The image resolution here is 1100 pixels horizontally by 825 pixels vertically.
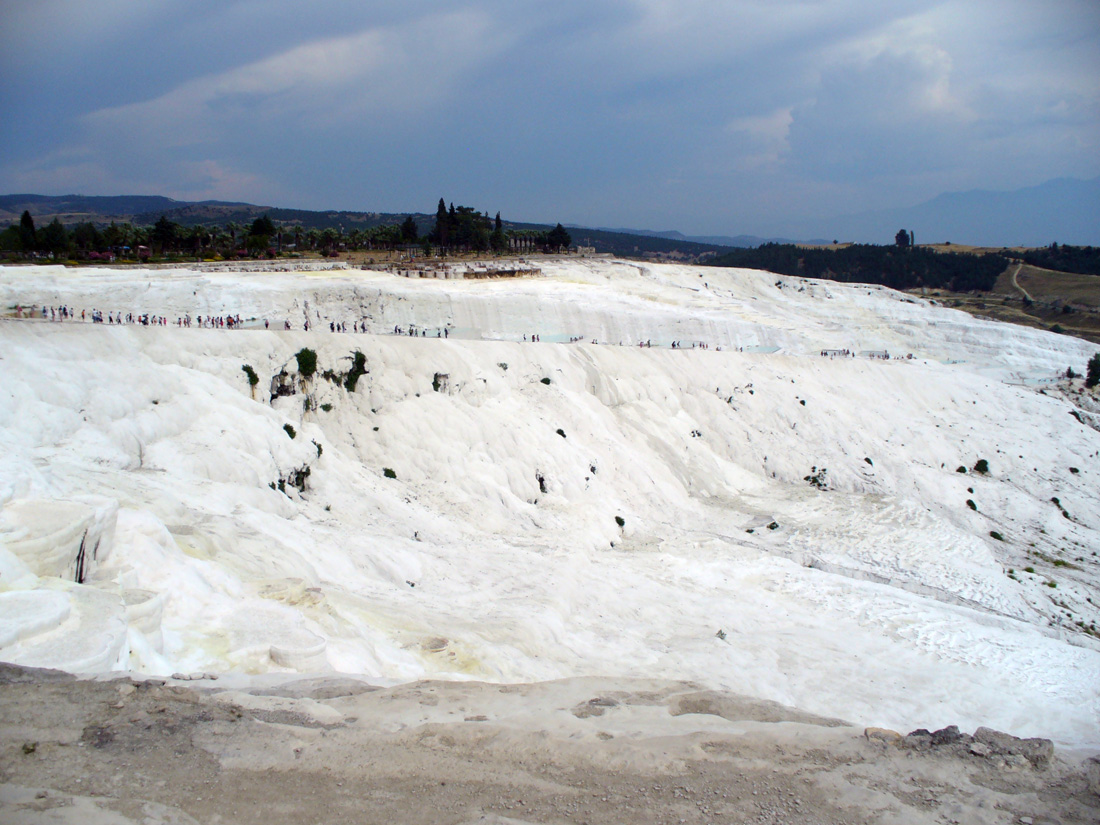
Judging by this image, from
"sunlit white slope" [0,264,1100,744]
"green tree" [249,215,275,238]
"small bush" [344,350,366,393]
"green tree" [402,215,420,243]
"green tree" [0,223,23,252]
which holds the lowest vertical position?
"sunlit white slope" [0,264,1100,744]

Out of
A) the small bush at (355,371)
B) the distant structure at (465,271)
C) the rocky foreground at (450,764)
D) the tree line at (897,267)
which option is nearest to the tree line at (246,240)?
the distant structure at (465,271)

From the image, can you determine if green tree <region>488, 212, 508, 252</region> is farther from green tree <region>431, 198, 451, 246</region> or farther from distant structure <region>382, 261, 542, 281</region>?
distant structure <region>382, 261, 542, 281</region>

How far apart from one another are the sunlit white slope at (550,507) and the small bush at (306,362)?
293 millimetres

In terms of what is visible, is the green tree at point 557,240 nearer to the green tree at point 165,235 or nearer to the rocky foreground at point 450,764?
the green tree at point 165,235

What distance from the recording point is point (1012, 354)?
205ft

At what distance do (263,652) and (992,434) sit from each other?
47.6 metres

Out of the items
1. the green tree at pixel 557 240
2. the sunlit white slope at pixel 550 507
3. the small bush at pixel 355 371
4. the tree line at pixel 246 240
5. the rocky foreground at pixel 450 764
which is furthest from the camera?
the green tree at pixel 557 240

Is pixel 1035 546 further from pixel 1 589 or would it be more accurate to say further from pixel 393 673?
pixel 1 589

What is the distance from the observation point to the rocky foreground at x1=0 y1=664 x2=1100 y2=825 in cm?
793

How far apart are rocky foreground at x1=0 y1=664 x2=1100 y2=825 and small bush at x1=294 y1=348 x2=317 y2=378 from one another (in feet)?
60.8

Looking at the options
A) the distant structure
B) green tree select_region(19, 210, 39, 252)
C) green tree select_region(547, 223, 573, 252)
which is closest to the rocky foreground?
the distant structure

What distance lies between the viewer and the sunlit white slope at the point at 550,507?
47.9 feet

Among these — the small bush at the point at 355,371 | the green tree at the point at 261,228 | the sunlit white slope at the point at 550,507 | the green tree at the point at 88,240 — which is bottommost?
the sunlit white slope at the point at 550,507

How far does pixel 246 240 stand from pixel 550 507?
50.3 meters
